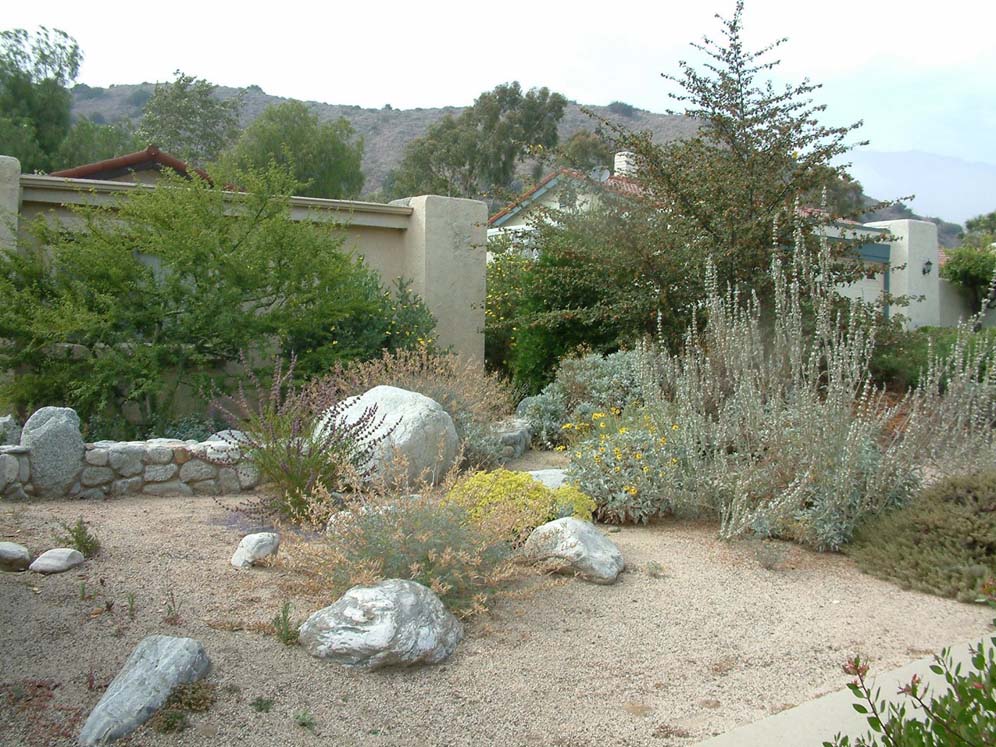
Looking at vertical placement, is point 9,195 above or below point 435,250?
above

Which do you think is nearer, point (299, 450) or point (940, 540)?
point (940, 540)

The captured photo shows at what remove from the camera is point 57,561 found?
518cm

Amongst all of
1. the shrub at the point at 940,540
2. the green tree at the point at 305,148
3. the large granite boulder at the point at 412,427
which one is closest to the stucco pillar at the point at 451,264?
the large granite boulder at the point at 412,427

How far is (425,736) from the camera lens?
364 centimetres

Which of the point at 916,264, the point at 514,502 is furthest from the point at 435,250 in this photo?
the point at 916,264

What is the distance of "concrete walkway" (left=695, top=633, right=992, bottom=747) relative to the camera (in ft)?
11.7

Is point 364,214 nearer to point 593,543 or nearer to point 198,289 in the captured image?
point 198,289

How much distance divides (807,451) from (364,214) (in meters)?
7.87

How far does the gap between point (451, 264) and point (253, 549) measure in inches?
314

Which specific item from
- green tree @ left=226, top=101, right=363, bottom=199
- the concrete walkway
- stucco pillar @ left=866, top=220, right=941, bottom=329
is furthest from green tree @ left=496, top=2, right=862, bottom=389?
green tree @ left=226, top=101, right=363, bottom=199

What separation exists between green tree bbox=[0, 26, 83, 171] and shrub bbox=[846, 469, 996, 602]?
20507 millimetres

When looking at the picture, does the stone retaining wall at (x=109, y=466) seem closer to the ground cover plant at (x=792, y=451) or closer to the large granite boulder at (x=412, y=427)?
the large granite boulder at (x=412, y=427)

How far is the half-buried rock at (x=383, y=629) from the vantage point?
13.6 ft

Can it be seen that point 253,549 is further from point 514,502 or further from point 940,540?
point 940,540
